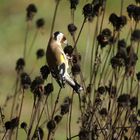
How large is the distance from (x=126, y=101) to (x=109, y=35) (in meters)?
0.33

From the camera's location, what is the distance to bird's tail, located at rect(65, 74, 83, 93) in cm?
259

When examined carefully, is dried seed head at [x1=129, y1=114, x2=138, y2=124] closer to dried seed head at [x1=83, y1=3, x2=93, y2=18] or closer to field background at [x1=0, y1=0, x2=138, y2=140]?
dried seed head at [x1=83, y1=3, x2=93, y2=18]

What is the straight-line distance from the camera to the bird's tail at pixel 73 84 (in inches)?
102

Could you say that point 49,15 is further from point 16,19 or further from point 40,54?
point 40,54

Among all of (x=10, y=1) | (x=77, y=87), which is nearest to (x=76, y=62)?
(x=77, y=87)

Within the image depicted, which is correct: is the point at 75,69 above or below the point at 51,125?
above

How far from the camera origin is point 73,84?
2619 millimetres

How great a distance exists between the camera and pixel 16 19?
23.1 ft

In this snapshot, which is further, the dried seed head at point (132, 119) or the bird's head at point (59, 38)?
the bird's head at point (59, 38)

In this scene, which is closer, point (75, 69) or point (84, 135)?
point (84, 135)

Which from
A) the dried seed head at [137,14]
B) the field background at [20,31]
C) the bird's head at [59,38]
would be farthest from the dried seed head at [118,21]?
the field background at [20,31]

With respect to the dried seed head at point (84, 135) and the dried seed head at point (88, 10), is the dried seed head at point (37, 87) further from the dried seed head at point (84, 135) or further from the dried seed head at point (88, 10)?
the dried seed head at point (88, 10)

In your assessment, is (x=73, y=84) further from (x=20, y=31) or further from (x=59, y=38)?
(x=20, y=31)

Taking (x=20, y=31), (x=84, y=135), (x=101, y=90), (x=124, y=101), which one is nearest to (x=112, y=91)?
(x=101, y=90)
